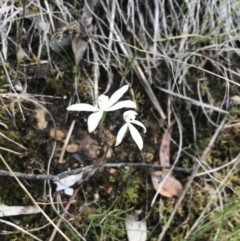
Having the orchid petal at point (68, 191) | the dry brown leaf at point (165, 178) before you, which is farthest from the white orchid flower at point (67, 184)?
the dry brown leaf at point (165, 178)

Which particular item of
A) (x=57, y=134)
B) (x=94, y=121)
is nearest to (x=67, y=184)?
(x=57, y=134)

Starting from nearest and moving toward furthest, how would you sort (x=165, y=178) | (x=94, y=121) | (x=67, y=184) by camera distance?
1. (x=94, y=121)
2. (x=67, y=184)
3. (x=165, y=178)

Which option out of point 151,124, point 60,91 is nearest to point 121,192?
point 151,124

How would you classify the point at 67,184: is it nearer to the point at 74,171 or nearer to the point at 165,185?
the point at 74,171

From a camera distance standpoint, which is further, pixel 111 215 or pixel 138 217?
pixel 138 217

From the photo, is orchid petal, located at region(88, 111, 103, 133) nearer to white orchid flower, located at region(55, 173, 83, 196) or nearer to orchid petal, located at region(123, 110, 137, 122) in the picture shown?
orchid petal, located at region(123, 110, 137, 122)

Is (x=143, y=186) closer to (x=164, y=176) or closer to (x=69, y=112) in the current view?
(x=164, y=176)

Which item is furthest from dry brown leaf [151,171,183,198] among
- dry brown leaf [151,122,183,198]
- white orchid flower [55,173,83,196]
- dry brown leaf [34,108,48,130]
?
dry brown leaf [34,108,48,130]

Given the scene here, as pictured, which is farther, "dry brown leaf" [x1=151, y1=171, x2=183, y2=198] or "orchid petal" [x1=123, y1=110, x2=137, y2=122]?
"dry brown leaf" [x1=151, y1=171, x2=183, y2=198]
